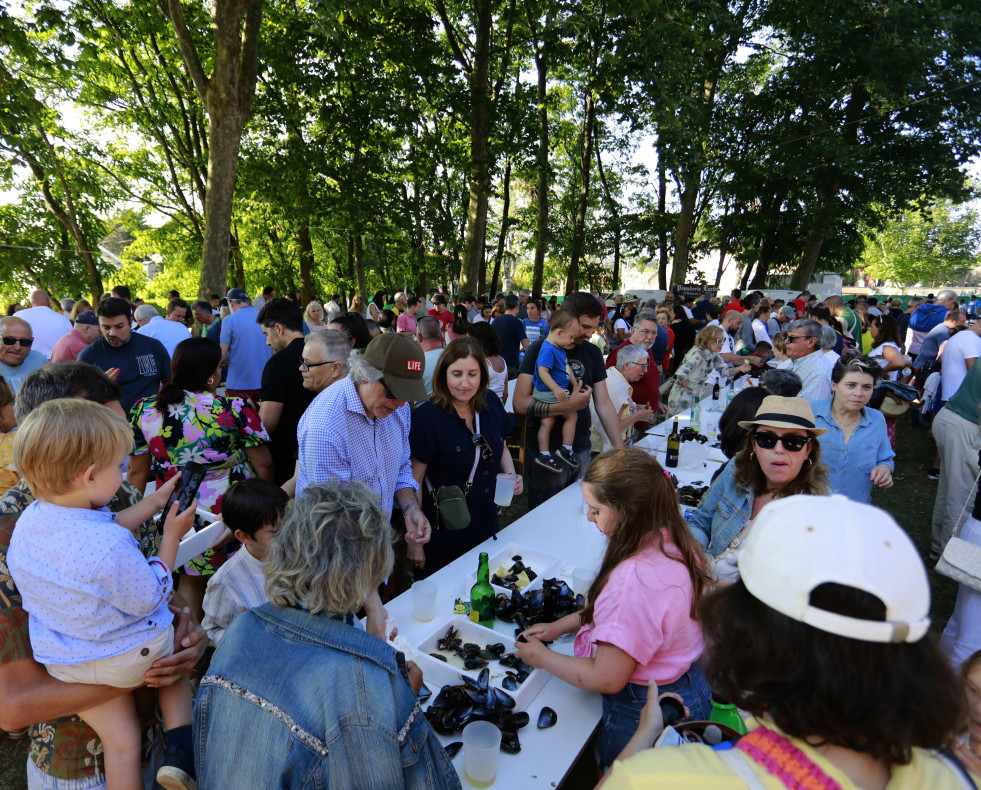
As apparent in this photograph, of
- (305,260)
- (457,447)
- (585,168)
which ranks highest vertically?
(585,168)

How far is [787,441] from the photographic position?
2.38 meters

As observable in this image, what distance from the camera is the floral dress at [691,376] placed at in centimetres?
572

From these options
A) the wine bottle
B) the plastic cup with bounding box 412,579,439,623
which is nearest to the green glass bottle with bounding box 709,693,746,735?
the plastic cup with bounding box 412,579,439,623

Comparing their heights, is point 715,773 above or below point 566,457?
above

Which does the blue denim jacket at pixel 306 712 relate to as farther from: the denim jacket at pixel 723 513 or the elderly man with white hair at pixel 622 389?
the elderly man with white hair at pixel 622 389

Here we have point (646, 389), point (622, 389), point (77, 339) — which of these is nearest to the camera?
point (622, 389)

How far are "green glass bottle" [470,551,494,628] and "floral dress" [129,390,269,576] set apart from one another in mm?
1287

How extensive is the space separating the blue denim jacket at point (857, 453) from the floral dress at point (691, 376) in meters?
2.36

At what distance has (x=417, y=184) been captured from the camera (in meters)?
17.3

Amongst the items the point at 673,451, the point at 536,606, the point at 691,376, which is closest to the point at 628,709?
the point at 536,606

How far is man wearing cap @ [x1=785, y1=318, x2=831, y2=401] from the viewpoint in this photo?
183 inches

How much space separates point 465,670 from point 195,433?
1749 mm

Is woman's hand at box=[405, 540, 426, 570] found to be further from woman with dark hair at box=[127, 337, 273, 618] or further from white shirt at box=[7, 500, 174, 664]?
white shirt at box=[7, 500, 174, 664]

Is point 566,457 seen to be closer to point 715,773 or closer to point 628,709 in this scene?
point 628,709
